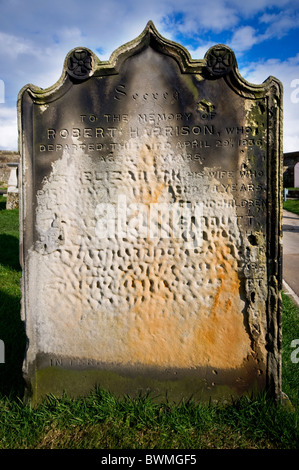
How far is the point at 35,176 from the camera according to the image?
2.33m

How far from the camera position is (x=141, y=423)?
6.89 ft

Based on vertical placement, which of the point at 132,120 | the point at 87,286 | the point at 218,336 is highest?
the point at 132,120

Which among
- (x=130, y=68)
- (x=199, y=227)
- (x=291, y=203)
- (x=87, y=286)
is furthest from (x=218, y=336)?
(x=291, y=203)

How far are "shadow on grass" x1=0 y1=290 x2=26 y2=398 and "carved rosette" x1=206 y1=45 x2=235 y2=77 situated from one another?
107 inches

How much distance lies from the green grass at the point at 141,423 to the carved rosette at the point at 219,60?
229 cm

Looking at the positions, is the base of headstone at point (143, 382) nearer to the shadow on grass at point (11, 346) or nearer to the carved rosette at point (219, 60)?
the shadow on grass at point (11, 346)

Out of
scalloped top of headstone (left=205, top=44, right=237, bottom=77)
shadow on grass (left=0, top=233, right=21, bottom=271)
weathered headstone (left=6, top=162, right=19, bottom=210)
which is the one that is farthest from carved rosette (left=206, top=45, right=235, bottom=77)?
weathered headstone (left=6, top=162, right=19, bottom=210)

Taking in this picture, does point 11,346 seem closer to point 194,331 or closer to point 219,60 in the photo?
point 194,331

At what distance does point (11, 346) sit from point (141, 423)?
1.55 metres

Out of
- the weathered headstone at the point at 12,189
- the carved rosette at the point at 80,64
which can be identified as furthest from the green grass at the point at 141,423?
the weathered headstone at the point at 12,189

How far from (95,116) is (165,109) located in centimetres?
50

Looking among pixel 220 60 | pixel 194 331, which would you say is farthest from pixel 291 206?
pixel 194 331

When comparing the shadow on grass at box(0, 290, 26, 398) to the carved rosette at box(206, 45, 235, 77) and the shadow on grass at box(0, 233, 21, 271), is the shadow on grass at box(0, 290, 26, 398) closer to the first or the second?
the shadow on grass at box(0, 233, 21, 271)

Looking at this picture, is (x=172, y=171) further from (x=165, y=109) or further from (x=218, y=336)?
(x=218, y=336)
